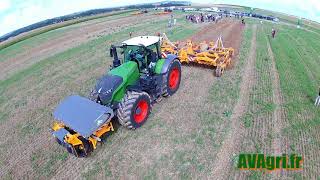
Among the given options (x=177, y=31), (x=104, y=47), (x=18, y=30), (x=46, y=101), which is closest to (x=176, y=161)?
(x=46, y=101)

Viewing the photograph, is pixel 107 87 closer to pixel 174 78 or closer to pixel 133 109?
pixel 133 109

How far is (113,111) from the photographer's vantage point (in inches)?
328

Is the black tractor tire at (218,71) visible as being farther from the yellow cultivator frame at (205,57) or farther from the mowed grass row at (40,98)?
the mowed grass row at (40,98)

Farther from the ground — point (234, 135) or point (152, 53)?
point (152, 53)

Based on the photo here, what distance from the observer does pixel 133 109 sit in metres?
8.16

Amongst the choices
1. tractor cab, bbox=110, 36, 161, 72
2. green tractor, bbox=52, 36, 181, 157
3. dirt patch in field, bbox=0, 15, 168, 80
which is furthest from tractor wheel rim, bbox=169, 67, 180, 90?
dirt patch in field, bbox=0, 15, 168, 80

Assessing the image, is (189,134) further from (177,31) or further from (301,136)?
(177,31)

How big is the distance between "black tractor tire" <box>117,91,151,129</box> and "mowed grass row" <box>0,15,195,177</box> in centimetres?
201

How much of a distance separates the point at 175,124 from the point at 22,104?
6.69m

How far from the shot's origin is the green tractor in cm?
744

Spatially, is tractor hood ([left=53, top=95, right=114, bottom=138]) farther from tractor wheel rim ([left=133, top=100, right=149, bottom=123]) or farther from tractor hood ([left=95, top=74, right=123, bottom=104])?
tractor wheel rim ([left=133, top=100, right=149, bottom=123])

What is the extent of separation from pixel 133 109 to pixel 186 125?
6.84 ft

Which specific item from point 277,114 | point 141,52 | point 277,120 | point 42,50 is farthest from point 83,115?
point 42,50

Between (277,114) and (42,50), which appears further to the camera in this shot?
(42,50)
